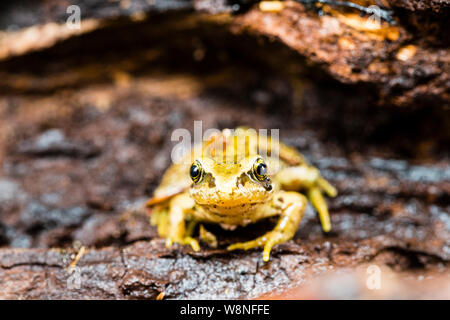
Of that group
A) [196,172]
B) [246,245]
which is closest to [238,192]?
[196,172]

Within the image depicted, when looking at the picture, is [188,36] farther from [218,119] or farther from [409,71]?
[409,71]

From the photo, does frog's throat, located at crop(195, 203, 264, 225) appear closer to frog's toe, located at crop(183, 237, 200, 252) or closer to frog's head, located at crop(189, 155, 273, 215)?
frog's head, located at crop(189, 155, 273, 215)

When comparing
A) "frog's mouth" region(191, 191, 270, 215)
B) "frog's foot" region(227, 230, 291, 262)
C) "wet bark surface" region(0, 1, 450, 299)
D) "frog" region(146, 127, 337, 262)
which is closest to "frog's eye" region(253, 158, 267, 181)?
"frog" region(146, 127, 337, 262)

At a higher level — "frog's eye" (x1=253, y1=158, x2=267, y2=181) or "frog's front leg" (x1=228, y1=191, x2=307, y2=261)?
"frog's eye" (x1=253, y1=158, x2=267, y2=181)

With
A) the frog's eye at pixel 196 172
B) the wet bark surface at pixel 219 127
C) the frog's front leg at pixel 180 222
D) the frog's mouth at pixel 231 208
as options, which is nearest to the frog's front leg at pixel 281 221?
the wet bark surface at pixel 219 127

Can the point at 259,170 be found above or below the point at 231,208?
above

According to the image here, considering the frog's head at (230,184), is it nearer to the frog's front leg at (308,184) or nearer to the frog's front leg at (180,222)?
the frog's front leg at (180,222)

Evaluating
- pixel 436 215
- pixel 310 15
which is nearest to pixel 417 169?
pixel 436 215

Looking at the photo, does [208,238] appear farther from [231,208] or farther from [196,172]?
[196,172]
